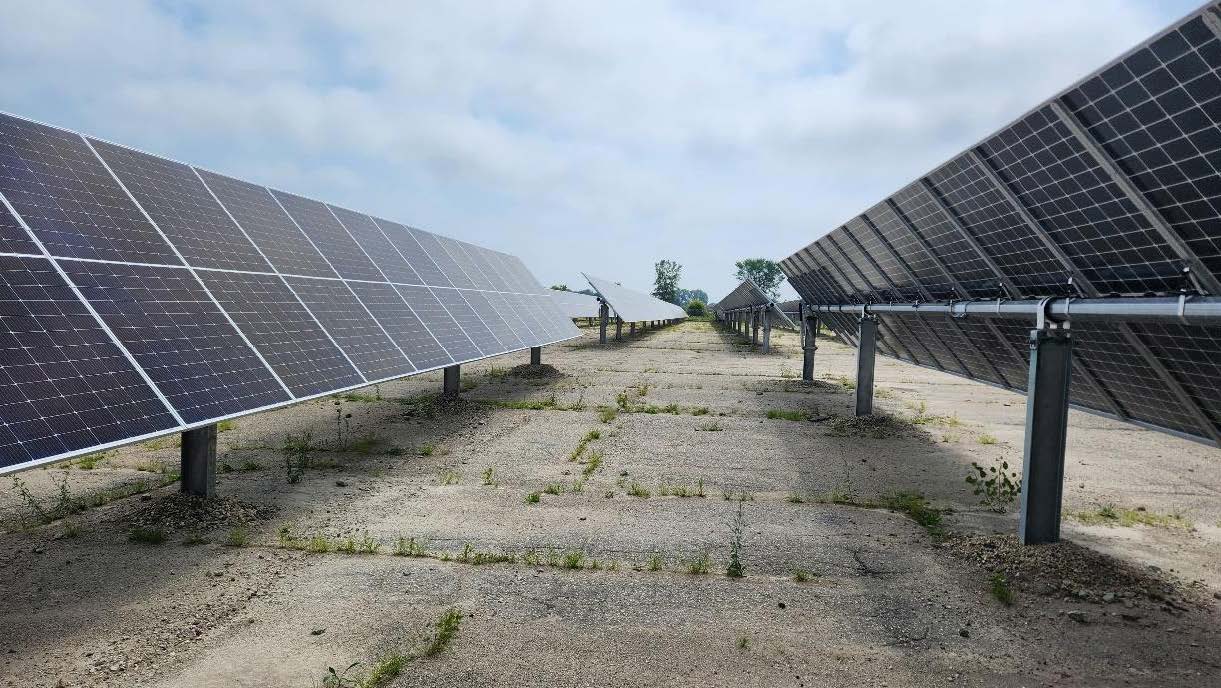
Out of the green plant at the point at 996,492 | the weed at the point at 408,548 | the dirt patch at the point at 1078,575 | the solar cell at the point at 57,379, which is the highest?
the solar cell at the point at 57,379

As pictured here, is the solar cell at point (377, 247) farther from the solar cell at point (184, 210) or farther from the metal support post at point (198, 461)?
the metal support post at point (198, 461)

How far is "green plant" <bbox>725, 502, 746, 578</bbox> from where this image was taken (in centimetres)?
766

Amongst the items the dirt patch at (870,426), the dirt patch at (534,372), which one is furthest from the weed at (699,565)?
the dirt patch at (534,372)

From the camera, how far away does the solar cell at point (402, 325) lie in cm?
1400

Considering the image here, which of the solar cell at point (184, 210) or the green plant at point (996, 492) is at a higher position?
the solar cell at point (184, 210)

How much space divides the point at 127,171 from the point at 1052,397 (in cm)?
1413

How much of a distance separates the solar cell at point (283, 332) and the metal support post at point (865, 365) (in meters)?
12.9

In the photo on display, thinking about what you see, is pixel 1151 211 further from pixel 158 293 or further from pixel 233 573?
pixel 158 293

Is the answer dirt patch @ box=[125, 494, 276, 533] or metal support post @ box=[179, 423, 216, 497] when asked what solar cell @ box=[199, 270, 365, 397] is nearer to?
metal support post @ box=[179, 423, 216, 497]

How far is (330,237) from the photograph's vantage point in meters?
15.8

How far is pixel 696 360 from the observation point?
3569 cm

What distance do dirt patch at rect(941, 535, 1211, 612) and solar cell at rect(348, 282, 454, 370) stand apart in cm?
1051

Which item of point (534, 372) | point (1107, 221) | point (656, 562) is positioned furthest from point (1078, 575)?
point (534, 372)

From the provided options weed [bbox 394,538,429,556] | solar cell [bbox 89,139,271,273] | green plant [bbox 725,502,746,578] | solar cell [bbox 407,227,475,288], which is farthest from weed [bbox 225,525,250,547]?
solar cell [bbox 407,227,475,288]
